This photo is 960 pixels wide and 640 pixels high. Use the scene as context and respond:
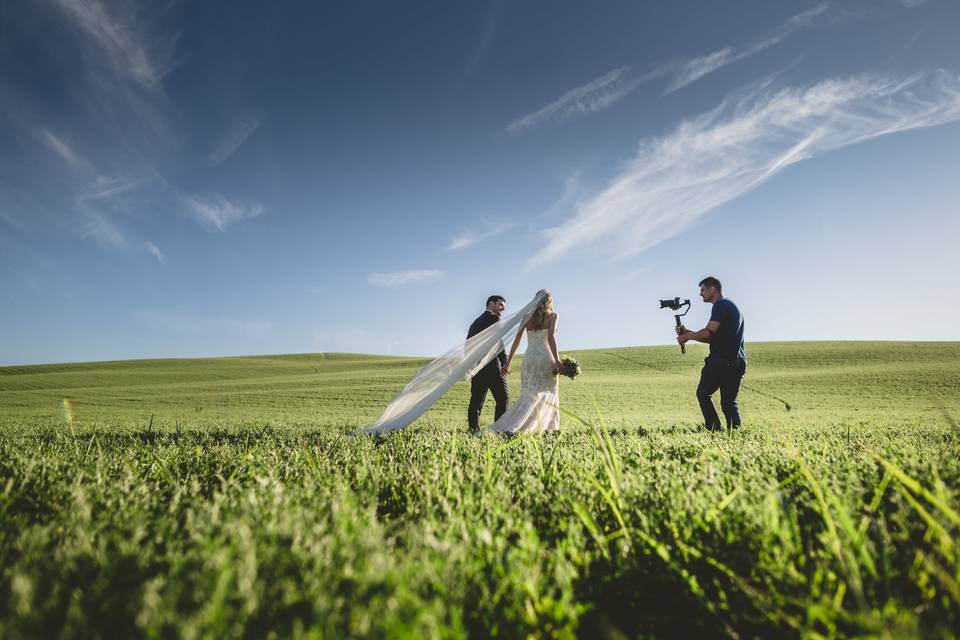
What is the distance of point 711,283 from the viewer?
31.0ft

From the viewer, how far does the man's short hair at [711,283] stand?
933 centimetres

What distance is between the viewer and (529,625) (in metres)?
1.61

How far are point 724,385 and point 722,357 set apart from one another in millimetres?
544

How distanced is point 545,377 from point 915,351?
44.3 m

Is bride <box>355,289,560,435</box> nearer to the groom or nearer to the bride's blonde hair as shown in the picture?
the bride's blonde hair

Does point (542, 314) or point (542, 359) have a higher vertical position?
point (542, 314)

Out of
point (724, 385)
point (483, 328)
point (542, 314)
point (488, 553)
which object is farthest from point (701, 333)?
point (488, 553)

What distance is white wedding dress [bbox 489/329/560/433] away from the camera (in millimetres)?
8625

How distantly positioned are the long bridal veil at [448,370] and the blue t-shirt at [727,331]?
3448 millimetres

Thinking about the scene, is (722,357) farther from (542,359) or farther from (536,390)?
(536,390)

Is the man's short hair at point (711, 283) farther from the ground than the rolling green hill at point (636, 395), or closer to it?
farther from the ground

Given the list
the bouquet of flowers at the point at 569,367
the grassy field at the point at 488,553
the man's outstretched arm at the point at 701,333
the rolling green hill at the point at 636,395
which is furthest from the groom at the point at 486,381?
the grassy field at the point at 488,553

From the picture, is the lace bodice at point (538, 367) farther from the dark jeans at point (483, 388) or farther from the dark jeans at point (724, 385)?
the dark jeans at point (724, 385)

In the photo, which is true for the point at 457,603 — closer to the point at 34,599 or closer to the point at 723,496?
the point at 34,599
